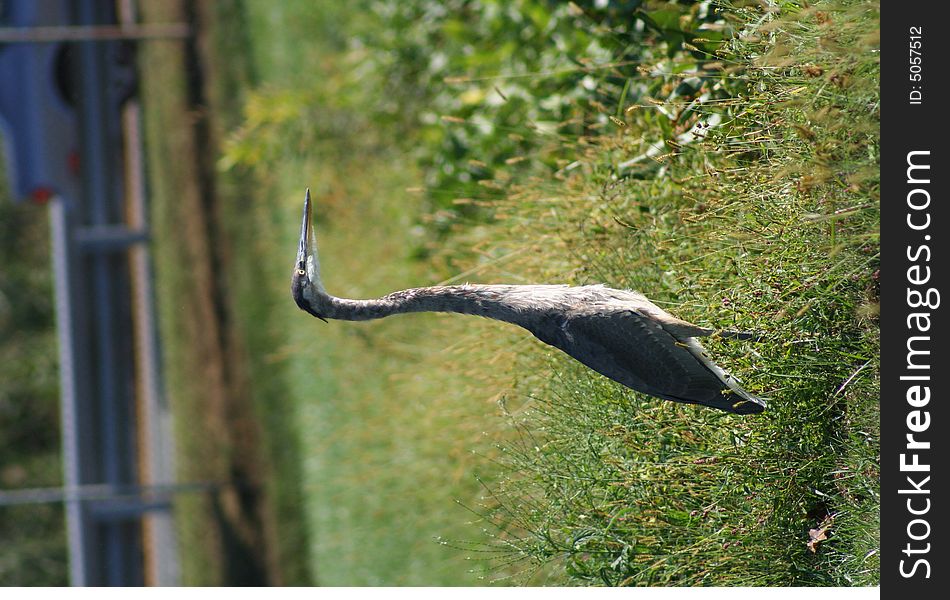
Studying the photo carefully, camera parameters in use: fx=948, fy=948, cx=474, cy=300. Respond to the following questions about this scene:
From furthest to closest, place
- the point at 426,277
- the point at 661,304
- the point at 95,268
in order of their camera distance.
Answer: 1. the point at 95,268
2. the point at 426,277
3. the point at 661,304

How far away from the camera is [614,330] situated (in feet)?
7.47

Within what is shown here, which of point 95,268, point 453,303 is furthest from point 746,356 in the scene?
point 95,268

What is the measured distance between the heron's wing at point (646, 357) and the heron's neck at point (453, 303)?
0.09 metres

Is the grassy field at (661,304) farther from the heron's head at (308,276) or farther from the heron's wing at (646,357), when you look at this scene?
the heron's head at (308,276)

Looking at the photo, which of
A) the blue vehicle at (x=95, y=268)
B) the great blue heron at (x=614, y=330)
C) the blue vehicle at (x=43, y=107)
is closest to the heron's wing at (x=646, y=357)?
the great blue heron at (x=614, y=330)

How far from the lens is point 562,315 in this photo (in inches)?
91.0

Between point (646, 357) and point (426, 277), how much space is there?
2.16m

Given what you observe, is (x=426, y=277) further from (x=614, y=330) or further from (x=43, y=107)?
(x=43, y=107)

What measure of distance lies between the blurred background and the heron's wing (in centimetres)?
13

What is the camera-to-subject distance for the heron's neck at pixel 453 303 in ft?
7.72
